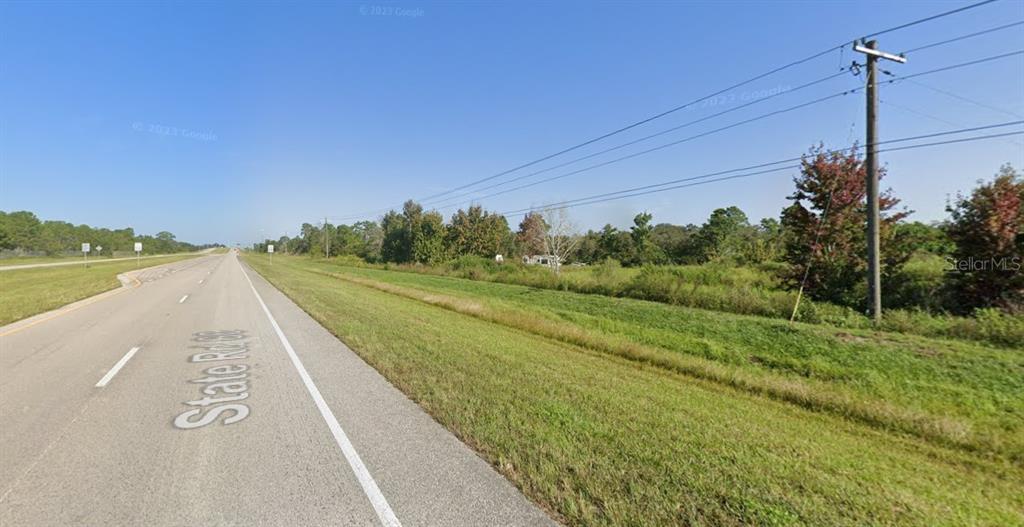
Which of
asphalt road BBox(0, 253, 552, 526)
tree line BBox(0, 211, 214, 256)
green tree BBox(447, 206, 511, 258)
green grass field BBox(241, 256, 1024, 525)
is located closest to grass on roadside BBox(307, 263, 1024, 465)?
green grass field BBox(241, 256, 1024, 525)

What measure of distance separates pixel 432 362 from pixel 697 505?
5.09m

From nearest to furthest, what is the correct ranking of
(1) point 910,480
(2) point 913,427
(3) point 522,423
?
(1) point 910,480
(3) point 522,423
(2) point 913,427

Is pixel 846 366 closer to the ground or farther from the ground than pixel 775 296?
closer to the ground

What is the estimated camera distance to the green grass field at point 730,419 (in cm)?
Answer: 332

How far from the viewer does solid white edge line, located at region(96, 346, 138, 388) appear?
594 cm

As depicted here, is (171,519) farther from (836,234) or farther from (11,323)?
(836,234)

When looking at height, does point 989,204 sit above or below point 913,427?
above

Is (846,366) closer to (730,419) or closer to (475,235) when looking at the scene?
(730,419)

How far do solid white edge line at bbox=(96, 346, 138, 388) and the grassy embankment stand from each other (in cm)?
1738

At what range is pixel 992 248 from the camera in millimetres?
11742

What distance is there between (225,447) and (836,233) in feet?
64.0

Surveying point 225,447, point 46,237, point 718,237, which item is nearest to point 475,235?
point 718,237

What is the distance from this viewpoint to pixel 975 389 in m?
7.20

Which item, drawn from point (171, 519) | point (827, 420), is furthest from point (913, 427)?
point (171, 519)
